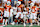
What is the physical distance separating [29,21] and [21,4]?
0.32 metres

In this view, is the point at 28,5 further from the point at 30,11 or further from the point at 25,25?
the point at 25,25

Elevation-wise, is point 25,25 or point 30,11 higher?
point 30,11

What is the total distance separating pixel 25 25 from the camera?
1.02 meters

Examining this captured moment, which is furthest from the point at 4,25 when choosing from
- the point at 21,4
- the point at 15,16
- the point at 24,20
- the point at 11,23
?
Result: the point at 21,4

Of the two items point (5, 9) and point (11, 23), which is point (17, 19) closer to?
point (11, 23)

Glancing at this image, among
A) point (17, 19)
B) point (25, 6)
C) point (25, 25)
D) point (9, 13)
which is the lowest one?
point (25, 25)

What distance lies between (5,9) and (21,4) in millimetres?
286

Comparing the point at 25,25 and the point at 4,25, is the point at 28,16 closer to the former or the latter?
the point at 25,25

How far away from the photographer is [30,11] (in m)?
→ 1.03

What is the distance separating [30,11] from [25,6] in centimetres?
12

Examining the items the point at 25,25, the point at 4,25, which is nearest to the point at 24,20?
the point at 25,25

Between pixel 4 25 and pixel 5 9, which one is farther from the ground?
pixel 5 9

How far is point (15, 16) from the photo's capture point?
102 cm

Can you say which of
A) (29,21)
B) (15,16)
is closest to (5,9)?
(15,16)
